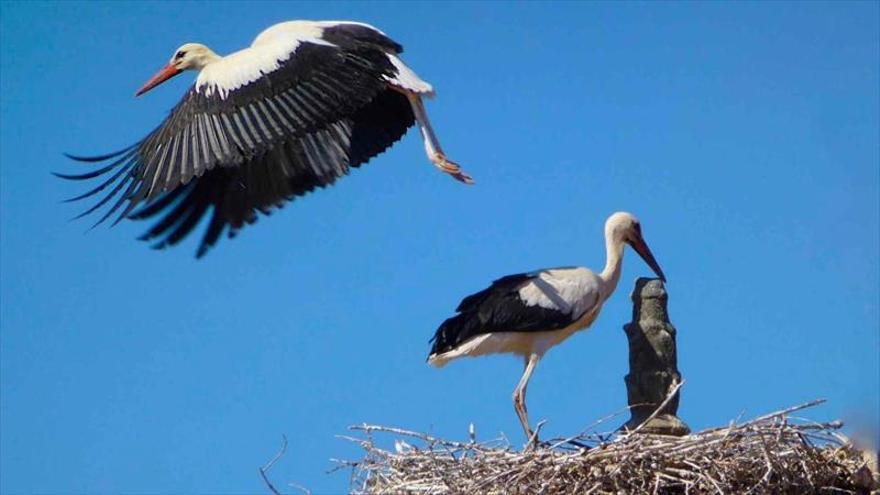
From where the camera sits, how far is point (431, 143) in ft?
32.7

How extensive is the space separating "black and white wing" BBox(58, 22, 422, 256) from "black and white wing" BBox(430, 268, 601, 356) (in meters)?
1.01

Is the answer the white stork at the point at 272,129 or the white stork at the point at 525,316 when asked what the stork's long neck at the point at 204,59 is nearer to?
A: the white stork at the point at 272,129

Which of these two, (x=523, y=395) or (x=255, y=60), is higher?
(x=255, y=60)

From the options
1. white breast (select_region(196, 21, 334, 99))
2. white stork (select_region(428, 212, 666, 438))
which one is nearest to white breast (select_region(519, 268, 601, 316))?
white stork (select_region(428, 212, 666, 438))

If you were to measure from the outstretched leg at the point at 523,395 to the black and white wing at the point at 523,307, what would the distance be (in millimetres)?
199

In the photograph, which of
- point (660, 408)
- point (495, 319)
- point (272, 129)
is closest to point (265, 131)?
point (272, 129)

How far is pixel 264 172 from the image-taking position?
1010 centimetres

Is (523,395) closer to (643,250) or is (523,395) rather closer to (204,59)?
(643,250)

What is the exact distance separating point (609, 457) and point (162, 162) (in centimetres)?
269

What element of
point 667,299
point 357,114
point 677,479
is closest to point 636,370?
point 667,299

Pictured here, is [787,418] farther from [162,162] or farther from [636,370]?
[162,162]

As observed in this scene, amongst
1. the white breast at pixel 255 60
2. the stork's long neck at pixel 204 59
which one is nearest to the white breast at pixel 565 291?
the white breast at pixel 255 60

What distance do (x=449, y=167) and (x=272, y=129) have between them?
0.85m

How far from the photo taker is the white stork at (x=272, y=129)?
963 cm
